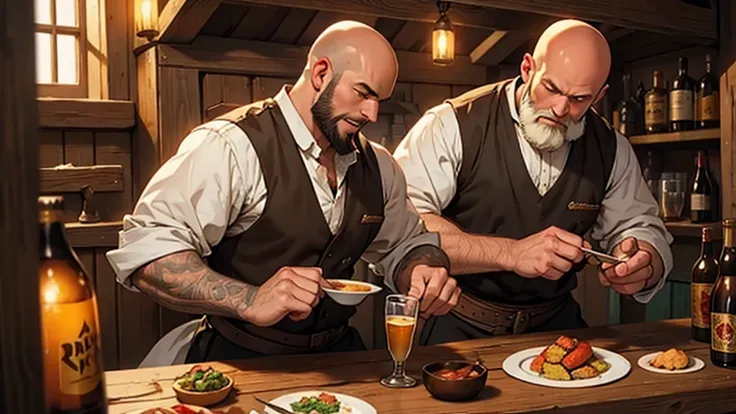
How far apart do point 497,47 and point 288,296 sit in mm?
2813

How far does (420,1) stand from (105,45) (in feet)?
5.03

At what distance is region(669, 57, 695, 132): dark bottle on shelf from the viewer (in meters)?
3.51

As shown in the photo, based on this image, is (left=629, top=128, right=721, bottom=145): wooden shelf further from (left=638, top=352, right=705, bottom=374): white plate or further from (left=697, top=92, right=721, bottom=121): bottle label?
(left=638, top=352, right=705, bottom=374): white plate

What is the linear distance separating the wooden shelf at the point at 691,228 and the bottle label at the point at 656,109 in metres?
0.53

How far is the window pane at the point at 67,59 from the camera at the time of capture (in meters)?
3.39

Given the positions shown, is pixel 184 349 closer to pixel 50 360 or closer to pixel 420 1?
pixel 50 360

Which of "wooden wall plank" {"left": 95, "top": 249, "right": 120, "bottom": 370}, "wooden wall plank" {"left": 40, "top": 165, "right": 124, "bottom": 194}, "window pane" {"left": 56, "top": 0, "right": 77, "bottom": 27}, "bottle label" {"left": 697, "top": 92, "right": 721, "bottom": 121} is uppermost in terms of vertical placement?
"window pane" {"left": 56, "top": 0, "right": 77, "bottom": 27}

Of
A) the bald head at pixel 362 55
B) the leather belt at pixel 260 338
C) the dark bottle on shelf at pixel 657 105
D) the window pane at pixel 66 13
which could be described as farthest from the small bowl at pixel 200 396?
the dark bottle on shelf at pixel 657 105

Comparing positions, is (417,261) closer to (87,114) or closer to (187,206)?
(187,206)

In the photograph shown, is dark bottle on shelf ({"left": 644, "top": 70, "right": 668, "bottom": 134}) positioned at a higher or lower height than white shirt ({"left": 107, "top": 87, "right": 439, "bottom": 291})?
higher

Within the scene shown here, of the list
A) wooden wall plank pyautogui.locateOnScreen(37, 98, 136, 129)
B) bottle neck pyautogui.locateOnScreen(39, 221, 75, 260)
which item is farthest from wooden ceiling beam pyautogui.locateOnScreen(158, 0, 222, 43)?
bottle neck pyautogui.locateOnScreen(39, 221, 75, 260)

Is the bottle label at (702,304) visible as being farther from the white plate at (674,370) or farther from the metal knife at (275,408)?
the metal knife at (275,408)

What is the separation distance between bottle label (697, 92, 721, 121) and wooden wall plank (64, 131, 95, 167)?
298cm

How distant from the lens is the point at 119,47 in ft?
11.2
